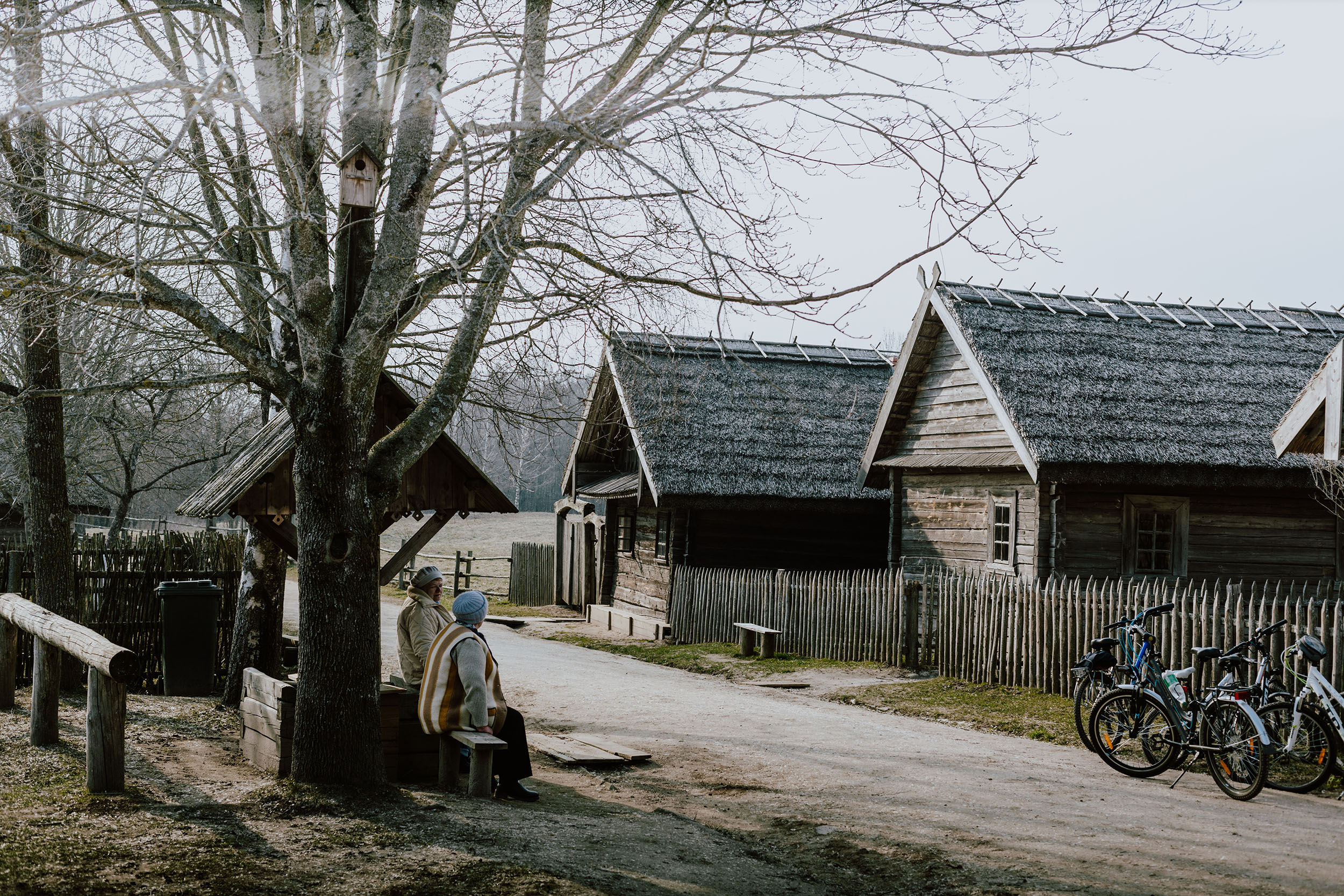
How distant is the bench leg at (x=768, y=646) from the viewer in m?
17.2

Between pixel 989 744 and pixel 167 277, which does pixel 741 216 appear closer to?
pixel 989 744

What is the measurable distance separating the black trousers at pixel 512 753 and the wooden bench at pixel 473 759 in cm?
7

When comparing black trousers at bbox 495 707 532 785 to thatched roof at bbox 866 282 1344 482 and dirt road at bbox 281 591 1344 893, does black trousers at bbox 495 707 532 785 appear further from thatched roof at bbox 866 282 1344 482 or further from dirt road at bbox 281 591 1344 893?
thatched roof at bbox 866 282 1344 482

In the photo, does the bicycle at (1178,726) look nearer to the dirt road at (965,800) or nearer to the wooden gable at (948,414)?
the dirt road at (965,800)

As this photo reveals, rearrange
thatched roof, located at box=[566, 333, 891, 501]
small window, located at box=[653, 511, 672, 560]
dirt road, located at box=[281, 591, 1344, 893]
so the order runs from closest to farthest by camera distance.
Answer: dirt road, located at box=[281, 591, 1344, 893], thatched roof, located at box=[566, 333, 891, 501], small window, located at box=[653, 511, 672, 560]

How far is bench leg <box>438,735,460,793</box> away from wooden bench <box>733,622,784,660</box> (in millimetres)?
9999

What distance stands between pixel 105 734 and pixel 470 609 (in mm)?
2237

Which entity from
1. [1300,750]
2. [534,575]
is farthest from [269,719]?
[534,575]

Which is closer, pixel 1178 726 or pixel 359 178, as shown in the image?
pixel 359 178

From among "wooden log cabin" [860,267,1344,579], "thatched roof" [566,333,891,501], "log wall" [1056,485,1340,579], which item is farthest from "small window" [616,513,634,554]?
"log wall" [1056,485,1340,579]

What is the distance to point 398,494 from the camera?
989 centimetres

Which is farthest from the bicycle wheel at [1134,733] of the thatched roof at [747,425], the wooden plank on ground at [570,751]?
the thatched roof at [747,425]

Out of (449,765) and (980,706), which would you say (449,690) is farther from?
(980,706)

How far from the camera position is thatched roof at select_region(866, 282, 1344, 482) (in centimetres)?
1547
